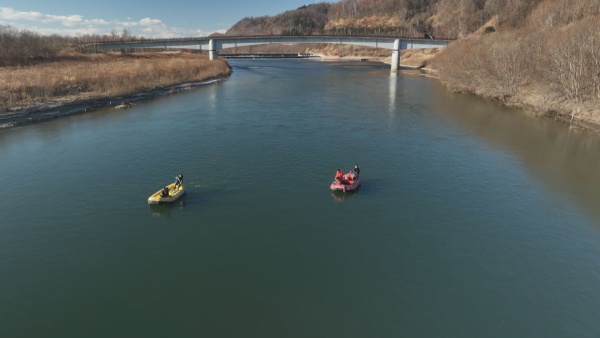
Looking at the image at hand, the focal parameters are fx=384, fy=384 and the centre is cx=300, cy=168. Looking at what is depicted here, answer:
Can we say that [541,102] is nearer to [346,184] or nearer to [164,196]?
[346,184]

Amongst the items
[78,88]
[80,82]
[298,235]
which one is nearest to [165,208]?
[298,235]

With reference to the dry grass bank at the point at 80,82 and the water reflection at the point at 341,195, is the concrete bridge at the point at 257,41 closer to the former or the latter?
the dry grass bank at the point at 80,82

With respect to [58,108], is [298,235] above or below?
below

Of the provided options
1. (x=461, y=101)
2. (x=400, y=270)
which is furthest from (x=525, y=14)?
(x=400, y=270)

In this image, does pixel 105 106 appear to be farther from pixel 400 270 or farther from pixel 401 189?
pixel 400 270

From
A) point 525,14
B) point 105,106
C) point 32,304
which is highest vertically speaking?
point 525,14

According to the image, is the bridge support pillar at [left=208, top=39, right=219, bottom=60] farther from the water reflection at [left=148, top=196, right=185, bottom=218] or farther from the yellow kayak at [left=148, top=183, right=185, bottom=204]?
the water reflection at [left=148, top=196, right=185, bottom=218]
